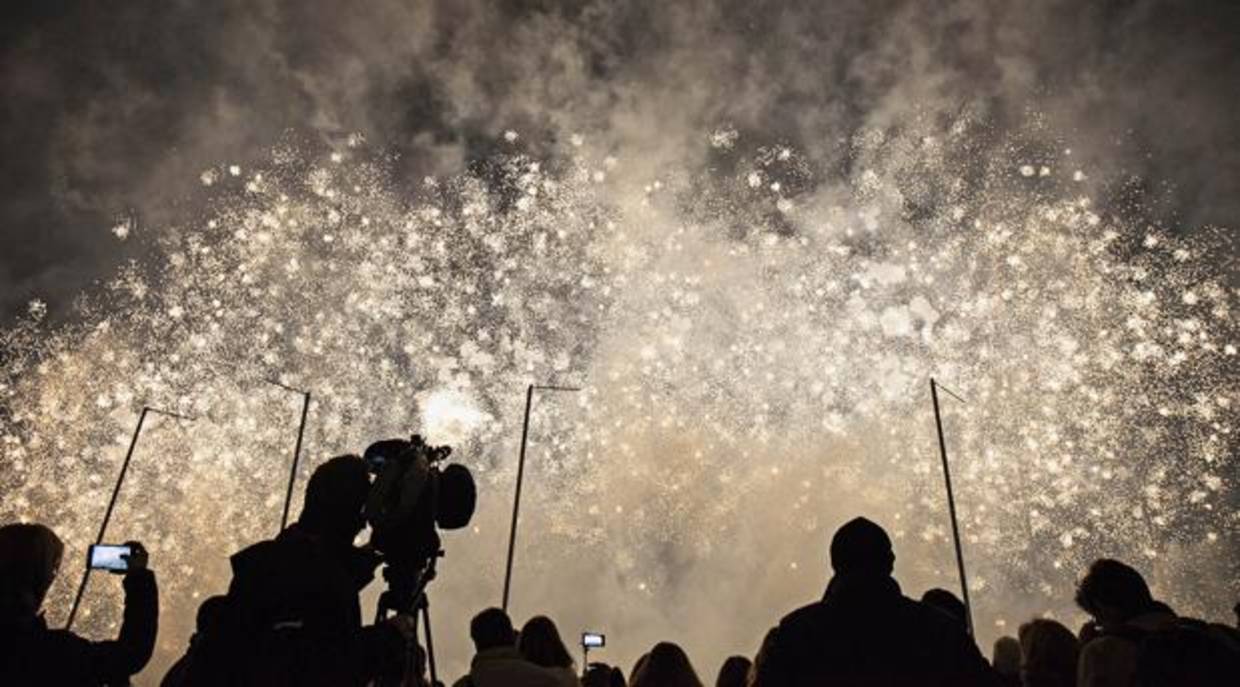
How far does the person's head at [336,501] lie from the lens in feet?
13.7

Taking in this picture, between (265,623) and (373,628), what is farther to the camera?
(373,628)

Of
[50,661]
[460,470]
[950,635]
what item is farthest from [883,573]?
[50,661]

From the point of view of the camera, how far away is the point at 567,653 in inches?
251

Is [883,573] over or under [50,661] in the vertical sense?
over

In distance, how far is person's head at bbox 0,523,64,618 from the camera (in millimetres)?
3881

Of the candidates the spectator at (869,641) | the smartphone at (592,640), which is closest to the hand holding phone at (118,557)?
the spectator at (869,641)

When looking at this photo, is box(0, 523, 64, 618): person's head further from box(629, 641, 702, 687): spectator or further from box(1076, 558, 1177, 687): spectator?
box(1076, 558, 1177, 687): spectator

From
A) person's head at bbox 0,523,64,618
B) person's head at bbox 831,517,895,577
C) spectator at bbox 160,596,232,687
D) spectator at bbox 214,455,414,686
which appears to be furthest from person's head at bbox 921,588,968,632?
person's head at bbox 0,523,64,618

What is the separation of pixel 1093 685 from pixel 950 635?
6.76ft

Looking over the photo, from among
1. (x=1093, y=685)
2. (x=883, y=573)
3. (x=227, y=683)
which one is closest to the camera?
(x=227, y=683)

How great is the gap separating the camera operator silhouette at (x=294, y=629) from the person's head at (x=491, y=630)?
78.5 inches

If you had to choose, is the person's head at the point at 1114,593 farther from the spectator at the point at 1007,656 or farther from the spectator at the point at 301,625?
the spectator at the point at 301,625

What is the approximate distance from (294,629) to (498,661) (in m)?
2.23

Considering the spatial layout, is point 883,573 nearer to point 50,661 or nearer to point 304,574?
point 304,574
